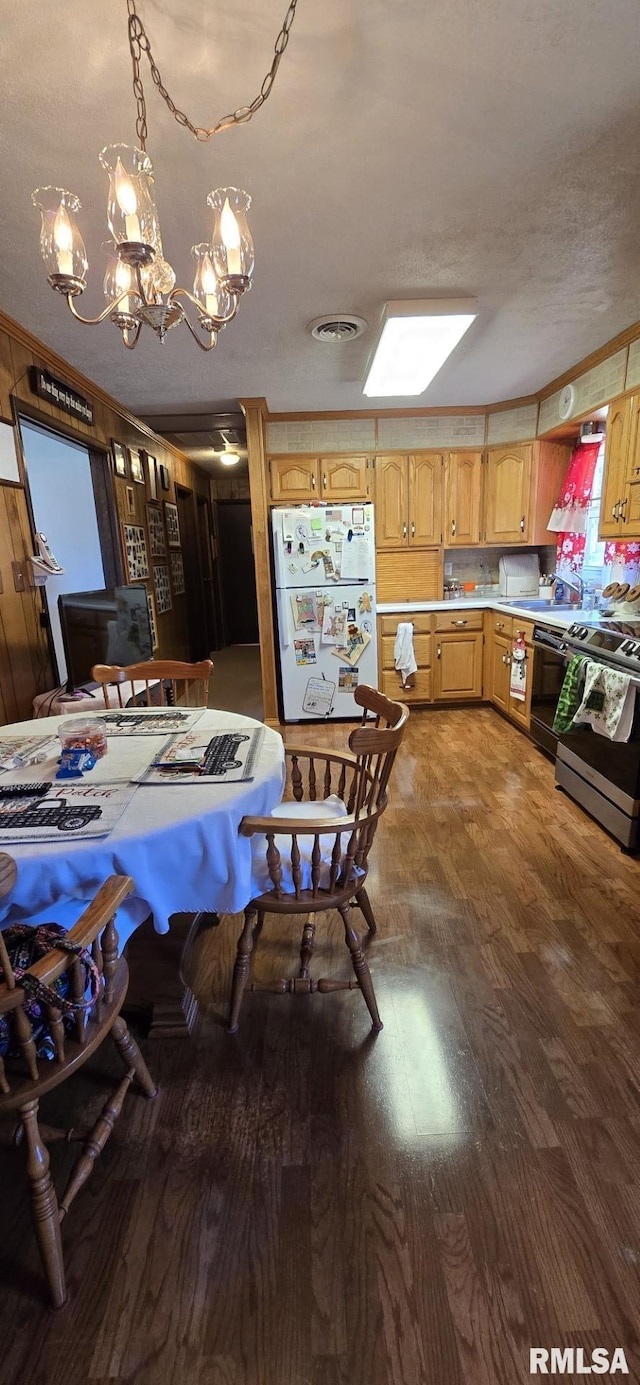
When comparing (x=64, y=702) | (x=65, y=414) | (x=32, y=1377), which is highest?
(x=65, y=414)

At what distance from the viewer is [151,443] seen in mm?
5070

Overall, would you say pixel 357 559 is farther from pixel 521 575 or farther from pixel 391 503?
pixel 521 575

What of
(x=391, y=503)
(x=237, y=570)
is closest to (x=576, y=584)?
(x=391, y=503)

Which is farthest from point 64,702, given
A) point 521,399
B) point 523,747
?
point 521,399

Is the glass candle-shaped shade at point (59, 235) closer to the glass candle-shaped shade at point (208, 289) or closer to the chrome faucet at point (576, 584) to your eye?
the glass candle-shaped shade at point (208, 289)

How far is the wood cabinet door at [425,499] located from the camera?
183 inches

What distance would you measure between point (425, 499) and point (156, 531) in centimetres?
232

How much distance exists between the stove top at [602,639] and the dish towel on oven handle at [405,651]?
3.82 feet

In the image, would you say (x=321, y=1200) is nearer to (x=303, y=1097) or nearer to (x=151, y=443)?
(x=303, y=1097)

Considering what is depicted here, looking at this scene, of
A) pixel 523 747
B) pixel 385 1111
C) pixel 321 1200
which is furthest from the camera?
pixel 523 747

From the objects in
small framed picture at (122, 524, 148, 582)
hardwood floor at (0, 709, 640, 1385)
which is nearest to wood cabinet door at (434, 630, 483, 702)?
small framed picture at (122, 524, 148, 582)

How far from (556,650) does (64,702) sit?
2.55 meters

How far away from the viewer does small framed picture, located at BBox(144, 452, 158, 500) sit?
15.9 feet

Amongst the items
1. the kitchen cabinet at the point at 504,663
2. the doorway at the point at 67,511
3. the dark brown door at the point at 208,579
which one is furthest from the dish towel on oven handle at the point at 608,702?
the dark brown door at the point at 208,579
